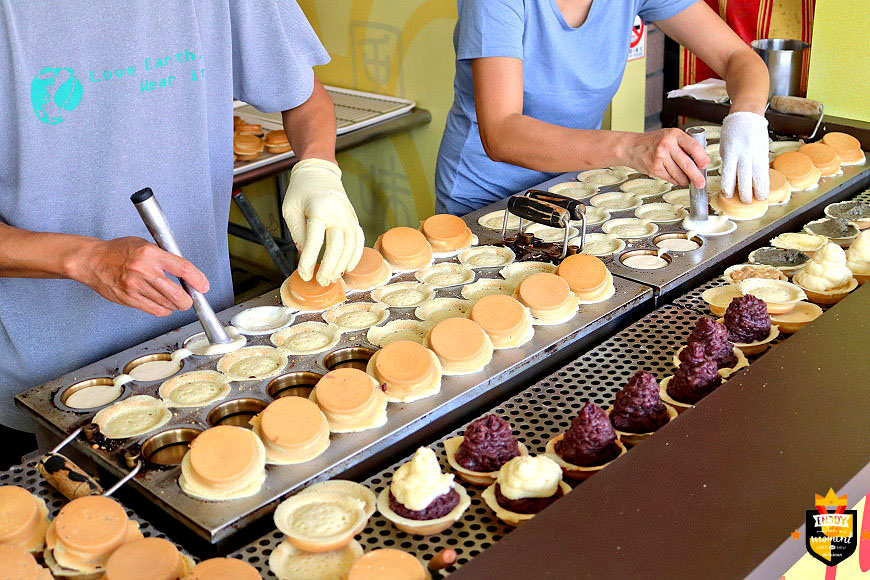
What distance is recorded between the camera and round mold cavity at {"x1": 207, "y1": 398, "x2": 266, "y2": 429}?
173cm

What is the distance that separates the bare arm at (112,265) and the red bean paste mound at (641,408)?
0.91m

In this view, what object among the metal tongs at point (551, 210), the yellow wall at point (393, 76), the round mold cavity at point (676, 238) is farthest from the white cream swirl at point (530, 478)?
the yellow wall at point (393, 76)

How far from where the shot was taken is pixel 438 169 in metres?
3.12

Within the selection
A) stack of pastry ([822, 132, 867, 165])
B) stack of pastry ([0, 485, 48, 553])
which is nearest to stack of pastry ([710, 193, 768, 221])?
stack of pastry ([822, 132, 867, 165])

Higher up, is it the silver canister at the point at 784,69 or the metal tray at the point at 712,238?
the silver canister at the point at 784,69

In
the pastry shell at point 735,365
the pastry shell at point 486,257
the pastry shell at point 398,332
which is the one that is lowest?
the pastry shell at point 735,365

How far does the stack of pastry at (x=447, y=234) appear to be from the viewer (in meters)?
2.37

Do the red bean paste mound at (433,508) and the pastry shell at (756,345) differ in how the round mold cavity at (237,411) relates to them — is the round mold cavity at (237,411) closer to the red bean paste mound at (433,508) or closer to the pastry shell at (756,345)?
the red bean paste mound at (433,508)

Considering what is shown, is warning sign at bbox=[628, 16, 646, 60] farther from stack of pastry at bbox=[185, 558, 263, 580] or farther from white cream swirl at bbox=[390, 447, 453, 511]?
stack of pastry at bbox=[185, 558, 263, 580]

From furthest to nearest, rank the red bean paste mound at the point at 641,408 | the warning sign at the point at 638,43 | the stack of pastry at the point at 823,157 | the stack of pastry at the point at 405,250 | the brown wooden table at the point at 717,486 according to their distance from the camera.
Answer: the warning sign at the point at 638,43 → the stack of pastry at the point at 823,157 → the stack of pastry at the point at 405,250 → the red bean paste mound at the point at 641,408 → the brown wooden table at the point at 717,486

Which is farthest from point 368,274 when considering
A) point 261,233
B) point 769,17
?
point 769,17

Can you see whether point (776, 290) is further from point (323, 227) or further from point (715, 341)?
point (323, 227)

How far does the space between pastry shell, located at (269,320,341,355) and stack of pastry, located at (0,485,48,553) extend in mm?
635

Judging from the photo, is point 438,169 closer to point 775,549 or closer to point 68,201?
point 68,201
